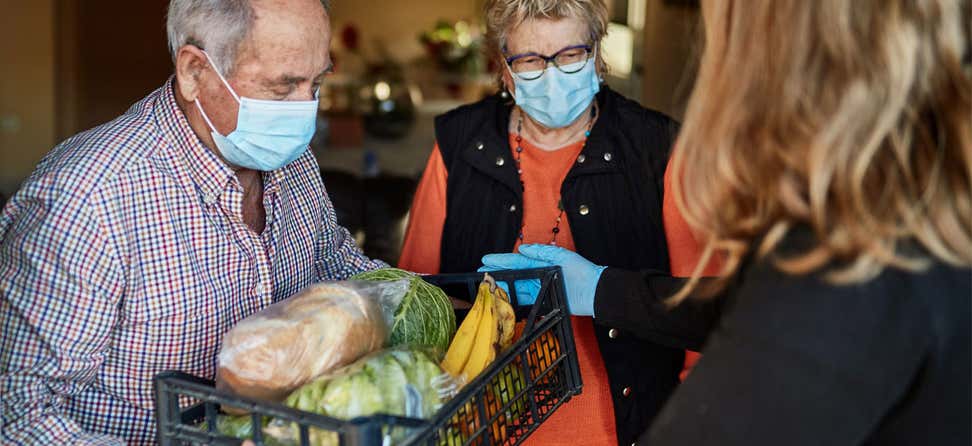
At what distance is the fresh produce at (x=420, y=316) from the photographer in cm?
162

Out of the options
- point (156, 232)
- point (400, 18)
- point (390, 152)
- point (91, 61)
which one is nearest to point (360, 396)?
point (156, 232)

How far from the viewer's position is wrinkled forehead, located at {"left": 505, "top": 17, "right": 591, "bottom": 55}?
2416 millimetres

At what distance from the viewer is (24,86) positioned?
19.5 feet

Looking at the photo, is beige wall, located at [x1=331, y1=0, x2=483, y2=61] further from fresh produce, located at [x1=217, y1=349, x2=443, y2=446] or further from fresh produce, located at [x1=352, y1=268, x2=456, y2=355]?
fresh produce, located at [x1=217, y1=349, x2=443, y2=446]

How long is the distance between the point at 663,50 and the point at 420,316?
4020 mm

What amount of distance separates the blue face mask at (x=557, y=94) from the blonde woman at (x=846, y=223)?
1.31 metres

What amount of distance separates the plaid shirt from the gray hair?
129 mm

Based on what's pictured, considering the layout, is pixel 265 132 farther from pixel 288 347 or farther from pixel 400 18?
pixel 400 18

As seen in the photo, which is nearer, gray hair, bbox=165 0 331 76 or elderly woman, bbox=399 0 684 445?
gray hair, bbox=165 0 331 76

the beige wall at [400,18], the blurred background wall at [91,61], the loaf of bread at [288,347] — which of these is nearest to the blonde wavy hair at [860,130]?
the loaf of bread at [288,347]

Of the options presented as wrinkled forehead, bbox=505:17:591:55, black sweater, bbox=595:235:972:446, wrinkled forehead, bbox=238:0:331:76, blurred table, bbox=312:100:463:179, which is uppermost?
wrinkled forehead, bbox=238:0:331:76

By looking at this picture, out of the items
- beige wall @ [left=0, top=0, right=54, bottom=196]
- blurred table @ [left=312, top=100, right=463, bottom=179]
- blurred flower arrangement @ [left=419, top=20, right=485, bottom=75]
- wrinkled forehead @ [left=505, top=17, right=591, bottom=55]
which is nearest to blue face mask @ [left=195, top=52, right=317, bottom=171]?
wrinkled forehead @ [left=505, top=17, right=591, bottom=55]

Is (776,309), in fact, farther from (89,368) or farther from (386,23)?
(386,23)

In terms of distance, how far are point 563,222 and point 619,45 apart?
324 cm
